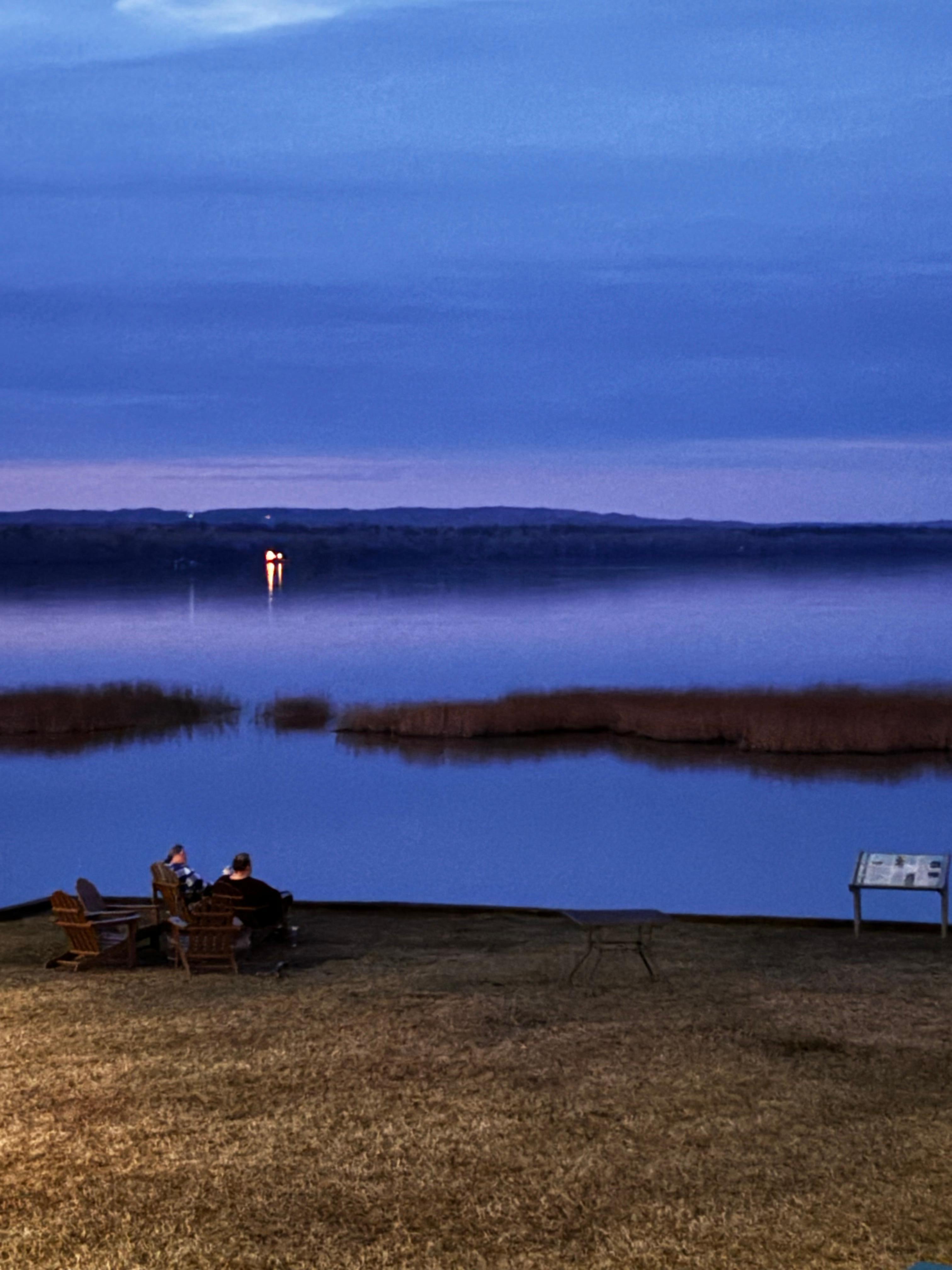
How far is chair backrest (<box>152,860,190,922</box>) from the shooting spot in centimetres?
1245

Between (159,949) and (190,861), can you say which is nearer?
(159,949)

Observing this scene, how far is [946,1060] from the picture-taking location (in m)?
9.48

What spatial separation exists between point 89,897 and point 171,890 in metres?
1.06

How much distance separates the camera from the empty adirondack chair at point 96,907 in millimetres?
12961

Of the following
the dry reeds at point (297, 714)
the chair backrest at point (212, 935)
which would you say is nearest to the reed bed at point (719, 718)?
the dry reeds at point (297, 714)

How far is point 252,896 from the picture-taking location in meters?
13.1

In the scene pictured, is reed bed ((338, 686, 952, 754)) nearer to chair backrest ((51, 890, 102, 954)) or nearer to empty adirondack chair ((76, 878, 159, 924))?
empty adirondack chair ((76, 878, 159, 924))

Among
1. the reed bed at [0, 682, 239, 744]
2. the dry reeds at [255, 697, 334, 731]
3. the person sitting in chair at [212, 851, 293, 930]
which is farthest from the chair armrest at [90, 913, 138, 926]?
the dry reeds at [255, 697, 334, 731]

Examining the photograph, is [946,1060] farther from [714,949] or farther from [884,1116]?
[714,949]

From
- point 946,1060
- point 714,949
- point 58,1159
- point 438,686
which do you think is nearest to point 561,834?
point 714,949

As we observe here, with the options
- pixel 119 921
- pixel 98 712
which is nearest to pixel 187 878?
pixel 119 921

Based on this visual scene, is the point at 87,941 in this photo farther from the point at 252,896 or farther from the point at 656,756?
the point at 656,756

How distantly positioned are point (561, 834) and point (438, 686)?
32063mm

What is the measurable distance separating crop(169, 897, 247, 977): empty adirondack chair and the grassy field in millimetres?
226
